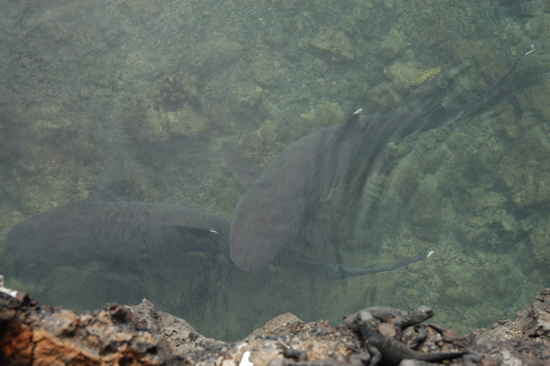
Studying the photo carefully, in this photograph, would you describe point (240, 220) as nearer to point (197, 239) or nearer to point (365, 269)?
point (197, 239)

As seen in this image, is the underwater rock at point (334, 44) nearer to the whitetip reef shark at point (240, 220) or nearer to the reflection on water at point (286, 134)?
the reflection on water at point (286, 134)

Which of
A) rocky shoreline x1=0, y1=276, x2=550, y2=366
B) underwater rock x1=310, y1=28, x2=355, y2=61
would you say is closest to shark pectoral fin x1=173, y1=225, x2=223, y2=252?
rocky shoreline x1=0, y1=276, x2=550, y2=366

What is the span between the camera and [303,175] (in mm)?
5184

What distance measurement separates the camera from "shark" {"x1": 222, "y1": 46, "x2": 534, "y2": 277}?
462 centimetres

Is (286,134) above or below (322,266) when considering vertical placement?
above

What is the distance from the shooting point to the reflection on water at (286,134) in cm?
480

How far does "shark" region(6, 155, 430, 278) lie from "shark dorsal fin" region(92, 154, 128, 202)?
0.39ft

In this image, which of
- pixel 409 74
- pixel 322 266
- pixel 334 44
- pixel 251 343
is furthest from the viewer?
pixel 334 44

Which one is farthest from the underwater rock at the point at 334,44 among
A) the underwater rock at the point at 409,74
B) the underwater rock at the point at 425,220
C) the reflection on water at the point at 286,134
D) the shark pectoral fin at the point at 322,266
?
the shark pectoral fin at the point at 322,266

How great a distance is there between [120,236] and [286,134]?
3221 millimetres

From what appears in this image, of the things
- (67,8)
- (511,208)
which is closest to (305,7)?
(67,8)

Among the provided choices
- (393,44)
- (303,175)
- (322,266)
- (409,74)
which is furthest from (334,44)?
(322,266)

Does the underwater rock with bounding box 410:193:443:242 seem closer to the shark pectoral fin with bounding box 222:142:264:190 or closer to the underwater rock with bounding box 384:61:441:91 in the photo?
the underwater rock with bounding box 384:61:441:91

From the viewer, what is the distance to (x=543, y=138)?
234 inches
